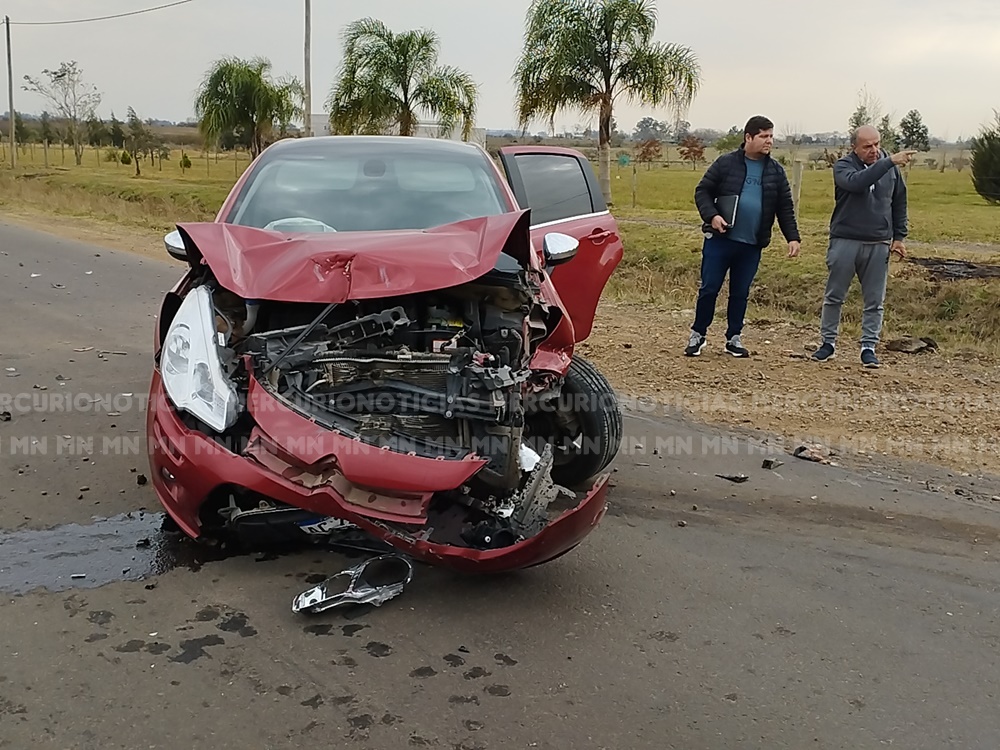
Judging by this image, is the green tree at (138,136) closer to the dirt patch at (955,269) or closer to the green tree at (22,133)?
the green tree at (22,133)

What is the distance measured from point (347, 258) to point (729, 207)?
4.68 meters

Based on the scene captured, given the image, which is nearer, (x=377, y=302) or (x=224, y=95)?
(x=377, y=302)

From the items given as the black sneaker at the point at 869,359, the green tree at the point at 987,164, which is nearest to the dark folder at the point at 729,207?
the black sneaker at the point at 869,359

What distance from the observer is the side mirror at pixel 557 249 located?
14.6 feet

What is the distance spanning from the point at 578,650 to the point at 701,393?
401 centimetres

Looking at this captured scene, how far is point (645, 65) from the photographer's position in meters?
20.2

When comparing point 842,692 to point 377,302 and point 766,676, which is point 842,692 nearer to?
point 766,676

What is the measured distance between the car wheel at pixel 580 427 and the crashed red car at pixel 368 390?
327mm

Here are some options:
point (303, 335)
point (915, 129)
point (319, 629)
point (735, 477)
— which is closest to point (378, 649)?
point (319, 629)

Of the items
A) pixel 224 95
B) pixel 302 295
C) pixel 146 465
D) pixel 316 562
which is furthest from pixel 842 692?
pixel 224 95

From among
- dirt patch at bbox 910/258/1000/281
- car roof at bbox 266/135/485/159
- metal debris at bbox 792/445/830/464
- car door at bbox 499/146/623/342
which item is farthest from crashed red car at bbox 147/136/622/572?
dirt patch at bbox 910/258/1000/281

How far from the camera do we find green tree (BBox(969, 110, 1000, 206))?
80.8ft

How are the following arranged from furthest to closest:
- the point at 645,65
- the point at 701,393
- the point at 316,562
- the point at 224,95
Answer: the point at 224,95 → the point at 645,65 → the point at 701,393 → the point at 316,562

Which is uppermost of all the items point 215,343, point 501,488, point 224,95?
point 224,95
